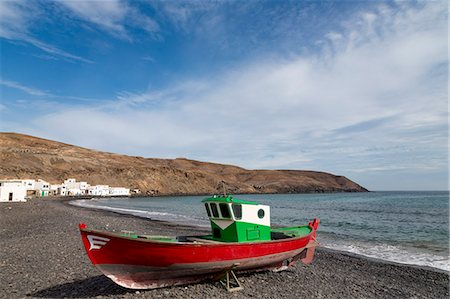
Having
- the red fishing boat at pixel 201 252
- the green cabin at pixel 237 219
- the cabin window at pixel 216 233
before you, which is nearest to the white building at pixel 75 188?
the cabin window at pixel 216 233

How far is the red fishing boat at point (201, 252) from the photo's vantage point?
957 centimetres

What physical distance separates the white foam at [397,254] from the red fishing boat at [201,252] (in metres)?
8.18

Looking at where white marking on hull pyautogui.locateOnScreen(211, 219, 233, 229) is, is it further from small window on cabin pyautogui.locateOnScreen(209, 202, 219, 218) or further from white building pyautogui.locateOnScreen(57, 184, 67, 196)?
white building pyautogui.locateOnScreen(57, 184, 67, 196)

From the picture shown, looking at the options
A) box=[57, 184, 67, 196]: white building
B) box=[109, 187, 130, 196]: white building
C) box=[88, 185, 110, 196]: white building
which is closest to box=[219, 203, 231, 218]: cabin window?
box=[57, 184, 67, 196]: white building

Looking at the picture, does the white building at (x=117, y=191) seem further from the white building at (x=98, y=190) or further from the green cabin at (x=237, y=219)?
the green cabin at (x=237, y=219)

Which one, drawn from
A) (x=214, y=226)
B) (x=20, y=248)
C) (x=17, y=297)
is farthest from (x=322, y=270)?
(x=20, y=248)

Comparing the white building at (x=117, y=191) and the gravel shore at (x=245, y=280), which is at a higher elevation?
the gravel shore at (x=245, y=280)

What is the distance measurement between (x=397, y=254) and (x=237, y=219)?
13.4m

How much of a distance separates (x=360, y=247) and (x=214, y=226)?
13773 millimetres

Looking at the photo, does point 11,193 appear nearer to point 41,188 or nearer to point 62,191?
point 41,188

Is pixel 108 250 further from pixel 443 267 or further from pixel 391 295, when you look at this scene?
pixel 443 267

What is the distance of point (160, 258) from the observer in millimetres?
9875

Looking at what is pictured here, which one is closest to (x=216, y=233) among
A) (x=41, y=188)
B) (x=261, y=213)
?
(x=261, y=213)

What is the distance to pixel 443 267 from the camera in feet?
53.4
